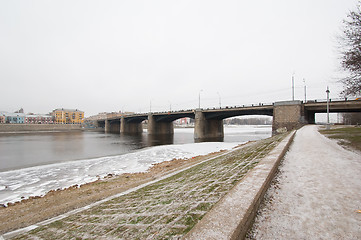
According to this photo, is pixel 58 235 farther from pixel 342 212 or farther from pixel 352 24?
pixel 352 24

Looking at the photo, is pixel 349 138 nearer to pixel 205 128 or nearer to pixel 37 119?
pixel 205 128

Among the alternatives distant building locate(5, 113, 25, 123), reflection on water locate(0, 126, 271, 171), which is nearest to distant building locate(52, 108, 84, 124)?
distant building locate(5, 113, 25, 123)

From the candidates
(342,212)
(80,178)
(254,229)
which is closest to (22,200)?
(80,178)

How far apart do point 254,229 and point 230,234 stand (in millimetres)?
672

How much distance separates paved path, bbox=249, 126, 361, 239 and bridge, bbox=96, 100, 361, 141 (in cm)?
2879

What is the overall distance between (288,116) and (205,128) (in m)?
21.2

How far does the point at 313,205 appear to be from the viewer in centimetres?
308

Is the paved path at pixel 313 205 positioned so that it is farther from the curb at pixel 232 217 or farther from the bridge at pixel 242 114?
the bridge at pixel 242 114

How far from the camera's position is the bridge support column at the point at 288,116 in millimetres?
29484

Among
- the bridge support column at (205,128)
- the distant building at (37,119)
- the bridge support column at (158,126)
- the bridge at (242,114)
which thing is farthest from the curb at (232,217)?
the distant building at (37,119)

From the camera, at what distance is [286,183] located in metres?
4.20

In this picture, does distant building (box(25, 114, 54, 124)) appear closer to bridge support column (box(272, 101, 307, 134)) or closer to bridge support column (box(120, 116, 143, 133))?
bridge support column (box(120, 116, 143, 133))

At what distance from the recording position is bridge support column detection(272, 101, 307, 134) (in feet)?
96.7

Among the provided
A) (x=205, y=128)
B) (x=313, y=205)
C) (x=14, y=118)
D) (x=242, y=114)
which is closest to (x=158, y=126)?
(x=205, y=128)
